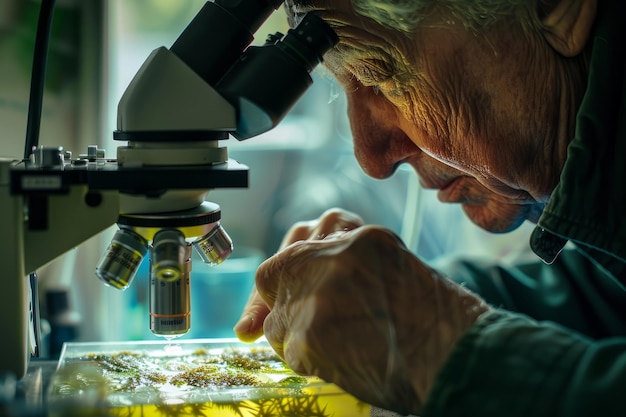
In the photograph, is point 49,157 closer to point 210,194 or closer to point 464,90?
point 464,90

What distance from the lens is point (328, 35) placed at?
88 cm

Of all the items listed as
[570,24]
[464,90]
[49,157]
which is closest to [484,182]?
[464,90]

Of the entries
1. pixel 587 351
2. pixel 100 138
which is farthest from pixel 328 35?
pixel 100 138

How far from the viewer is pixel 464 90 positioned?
1.01 m

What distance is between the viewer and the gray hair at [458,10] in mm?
Result: 928

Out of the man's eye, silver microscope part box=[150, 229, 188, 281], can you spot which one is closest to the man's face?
the man's eye

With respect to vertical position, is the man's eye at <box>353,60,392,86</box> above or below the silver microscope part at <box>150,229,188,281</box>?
above

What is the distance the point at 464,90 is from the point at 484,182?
0.19 meters

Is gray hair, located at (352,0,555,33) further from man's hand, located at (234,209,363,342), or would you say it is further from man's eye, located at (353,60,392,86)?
man's hand, located at (234,209,363,342)

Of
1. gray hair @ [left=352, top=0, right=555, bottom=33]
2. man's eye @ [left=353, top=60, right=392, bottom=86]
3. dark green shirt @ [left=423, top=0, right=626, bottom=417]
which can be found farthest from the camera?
man's eye @ [left=353, top=60, right=392, bottom=86]

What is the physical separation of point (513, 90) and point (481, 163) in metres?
0.13

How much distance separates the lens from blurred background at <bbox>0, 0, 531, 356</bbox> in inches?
75.2

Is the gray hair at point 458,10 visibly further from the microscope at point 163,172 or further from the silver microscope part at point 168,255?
the silver microscope part at point 168,255

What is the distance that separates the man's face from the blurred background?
51cm
